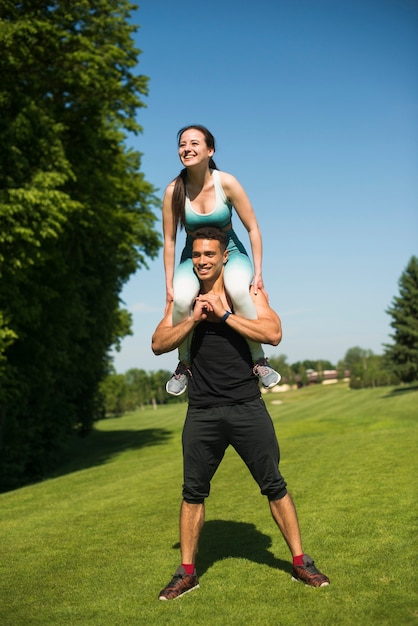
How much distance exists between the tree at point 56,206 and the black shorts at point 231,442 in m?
11.5

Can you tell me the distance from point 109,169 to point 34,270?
5.26m

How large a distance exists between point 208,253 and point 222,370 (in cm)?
92

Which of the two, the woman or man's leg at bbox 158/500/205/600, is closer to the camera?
man's leg at bbox 158/500/205/600

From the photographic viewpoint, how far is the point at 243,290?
5023 millimetres

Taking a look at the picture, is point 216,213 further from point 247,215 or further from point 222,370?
point 222,370

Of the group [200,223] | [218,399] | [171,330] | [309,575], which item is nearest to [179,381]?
[218,399]

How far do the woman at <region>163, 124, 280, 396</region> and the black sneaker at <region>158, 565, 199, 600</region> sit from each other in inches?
53.2

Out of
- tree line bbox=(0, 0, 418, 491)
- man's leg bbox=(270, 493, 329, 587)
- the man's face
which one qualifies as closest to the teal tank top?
the man's face

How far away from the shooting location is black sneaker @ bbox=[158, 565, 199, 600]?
4.75m

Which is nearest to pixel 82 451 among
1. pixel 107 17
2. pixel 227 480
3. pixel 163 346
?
pixel 107 17

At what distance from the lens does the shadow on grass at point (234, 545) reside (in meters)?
5.55

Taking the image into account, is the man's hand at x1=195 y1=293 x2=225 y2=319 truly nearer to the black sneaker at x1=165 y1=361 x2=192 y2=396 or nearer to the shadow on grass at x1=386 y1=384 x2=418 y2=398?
the black sneaker at x1=165 y1=361 x2=192 y2=396

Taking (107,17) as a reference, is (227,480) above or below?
below

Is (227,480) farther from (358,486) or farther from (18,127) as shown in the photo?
(18,127)
